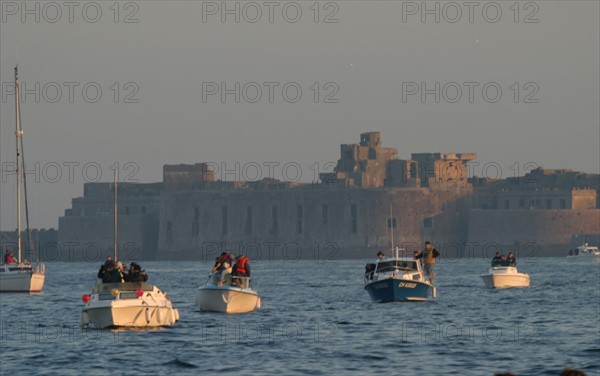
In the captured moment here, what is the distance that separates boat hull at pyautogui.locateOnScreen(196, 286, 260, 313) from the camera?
4453 centimetres

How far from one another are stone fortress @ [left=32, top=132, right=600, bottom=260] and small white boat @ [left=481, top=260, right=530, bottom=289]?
319 ft

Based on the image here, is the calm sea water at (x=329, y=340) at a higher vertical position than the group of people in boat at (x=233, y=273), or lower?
lower

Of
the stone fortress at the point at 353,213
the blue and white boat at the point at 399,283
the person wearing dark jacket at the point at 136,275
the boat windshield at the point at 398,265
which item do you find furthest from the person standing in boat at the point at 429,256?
the stone fortress at the point at 353,213

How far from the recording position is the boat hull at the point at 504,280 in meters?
63.8

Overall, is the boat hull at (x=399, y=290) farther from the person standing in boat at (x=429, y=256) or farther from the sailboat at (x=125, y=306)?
the sailboat at (x=125, y=306)

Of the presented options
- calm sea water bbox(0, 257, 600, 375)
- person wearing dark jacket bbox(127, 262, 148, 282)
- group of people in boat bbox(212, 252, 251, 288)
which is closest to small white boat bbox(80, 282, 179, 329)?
calm sea water bbox(0, 257, 600, 375)

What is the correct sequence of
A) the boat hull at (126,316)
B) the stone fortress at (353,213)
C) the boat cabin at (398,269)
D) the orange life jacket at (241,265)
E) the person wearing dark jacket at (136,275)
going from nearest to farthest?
the boat hull at (126,316) → the person wearing dark jacket at (136,275) → the orange life jacket at (241,265) → the boat cabin at (398,269) → the stone fortress at (353,213)

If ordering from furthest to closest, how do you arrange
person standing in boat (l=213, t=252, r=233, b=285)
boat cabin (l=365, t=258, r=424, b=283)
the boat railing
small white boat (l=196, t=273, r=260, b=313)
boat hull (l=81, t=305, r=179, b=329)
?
the boat railing
boat cabin (l=365, t=258, r=424, b=283)
person standing in boat (l=213, t=252, r=233, b=285)
small white boat (l=196, t=273, r=260, b=313)
boat hull (l=81, t=305, r=179, b=329)

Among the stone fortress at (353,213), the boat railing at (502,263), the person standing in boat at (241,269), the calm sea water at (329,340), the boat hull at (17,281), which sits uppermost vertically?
the stone fortress at (353,213)

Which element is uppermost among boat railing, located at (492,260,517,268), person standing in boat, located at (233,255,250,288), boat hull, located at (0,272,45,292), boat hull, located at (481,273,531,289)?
person standing in boat, located at (233,255,250,288)

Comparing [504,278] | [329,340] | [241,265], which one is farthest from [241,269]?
[504,278]

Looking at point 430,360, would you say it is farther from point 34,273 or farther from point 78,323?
point 34,273

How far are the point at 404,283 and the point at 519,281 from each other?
15.6 meters

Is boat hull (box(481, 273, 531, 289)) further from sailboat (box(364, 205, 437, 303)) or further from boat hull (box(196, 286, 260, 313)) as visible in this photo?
boat hull (box(196, 286, 260, 313))
